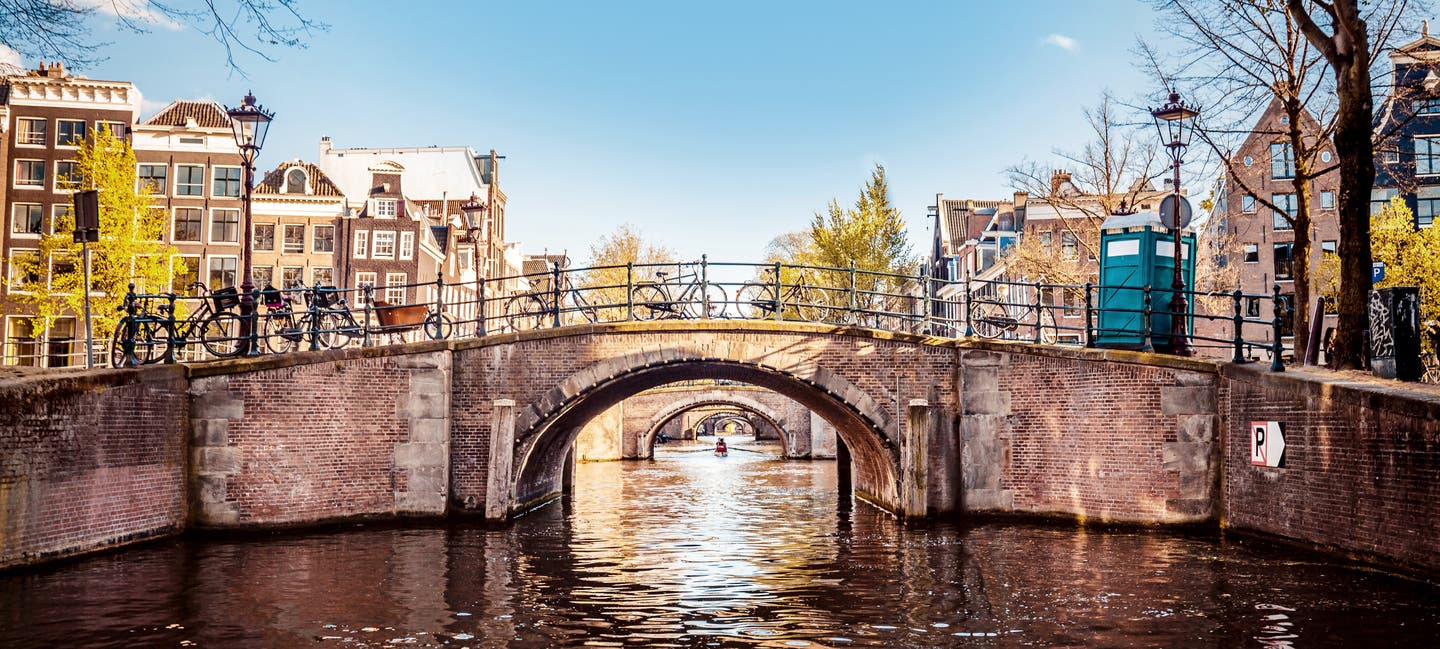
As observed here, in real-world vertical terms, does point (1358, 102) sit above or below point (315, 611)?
above

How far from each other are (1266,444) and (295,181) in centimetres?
3838

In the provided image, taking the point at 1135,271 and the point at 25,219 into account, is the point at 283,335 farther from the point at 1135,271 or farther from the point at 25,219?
the point at 25,219

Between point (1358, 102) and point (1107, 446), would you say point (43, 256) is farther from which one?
point (1358, 102)

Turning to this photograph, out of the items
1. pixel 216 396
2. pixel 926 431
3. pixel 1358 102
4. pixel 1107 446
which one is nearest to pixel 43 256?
pixel 216 396

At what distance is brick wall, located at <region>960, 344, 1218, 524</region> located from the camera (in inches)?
579

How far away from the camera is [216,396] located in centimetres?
1509

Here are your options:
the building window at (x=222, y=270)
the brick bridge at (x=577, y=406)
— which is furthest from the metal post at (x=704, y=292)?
the building window at (x=222, y=270)

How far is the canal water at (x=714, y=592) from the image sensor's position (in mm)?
8594

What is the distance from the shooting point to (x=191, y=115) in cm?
4084

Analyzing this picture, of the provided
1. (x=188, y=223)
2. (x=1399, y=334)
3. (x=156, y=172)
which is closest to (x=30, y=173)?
(x=156, y=172)

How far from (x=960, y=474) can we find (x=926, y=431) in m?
0.81

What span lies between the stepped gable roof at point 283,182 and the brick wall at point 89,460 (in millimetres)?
29997

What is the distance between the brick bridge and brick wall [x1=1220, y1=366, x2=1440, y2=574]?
0.04 metres

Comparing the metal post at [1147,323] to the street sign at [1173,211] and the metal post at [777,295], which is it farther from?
the metal post at [777,295]
